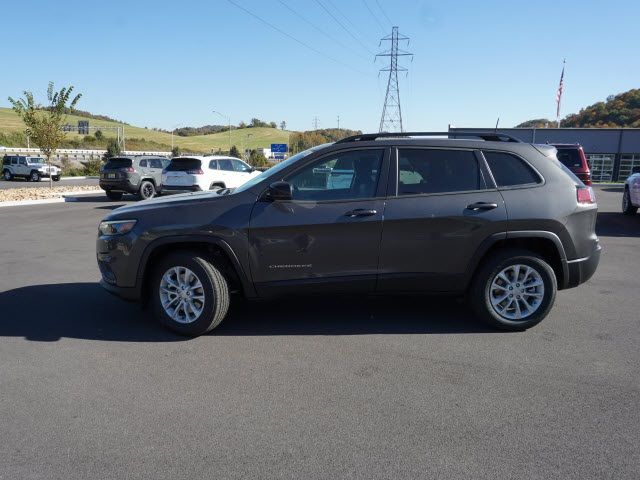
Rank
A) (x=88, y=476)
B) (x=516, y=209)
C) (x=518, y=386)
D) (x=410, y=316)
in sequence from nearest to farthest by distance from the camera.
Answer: (x=88, y=476) < (x=518, y=386) < (x=516, y=209) < (x=410, y=316)

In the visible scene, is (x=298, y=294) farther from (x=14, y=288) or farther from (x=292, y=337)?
(x=14, y=288)

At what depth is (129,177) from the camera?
20.5 m

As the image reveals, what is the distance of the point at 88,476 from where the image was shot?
9.70ft

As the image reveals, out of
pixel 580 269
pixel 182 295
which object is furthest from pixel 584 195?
pixel 182 295

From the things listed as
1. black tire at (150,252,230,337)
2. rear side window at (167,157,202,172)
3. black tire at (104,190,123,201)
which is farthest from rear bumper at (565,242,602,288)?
black tire at (104,190,123,201)

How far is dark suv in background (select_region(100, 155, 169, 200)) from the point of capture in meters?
20.6

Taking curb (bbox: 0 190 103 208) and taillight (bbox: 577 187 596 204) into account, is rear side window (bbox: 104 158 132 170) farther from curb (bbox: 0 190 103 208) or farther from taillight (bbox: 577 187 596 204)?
taillight (bbox: 577 187 596 204)

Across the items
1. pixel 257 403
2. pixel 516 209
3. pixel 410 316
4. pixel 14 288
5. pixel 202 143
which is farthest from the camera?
pixel 202 143

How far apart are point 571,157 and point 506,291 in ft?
36.7

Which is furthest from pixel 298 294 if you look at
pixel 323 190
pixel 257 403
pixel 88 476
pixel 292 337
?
pixel 88 476

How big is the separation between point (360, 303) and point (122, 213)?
2762mm

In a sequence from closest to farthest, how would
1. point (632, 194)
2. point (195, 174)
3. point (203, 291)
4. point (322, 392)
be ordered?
point (322, 392) → point (203, 291) → point (632, 194) → point (195, 174)

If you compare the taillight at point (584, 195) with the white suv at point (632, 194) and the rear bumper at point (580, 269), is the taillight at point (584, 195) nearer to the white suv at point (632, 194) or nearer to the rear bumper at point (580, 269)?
the rear bumper at point (580, 269)

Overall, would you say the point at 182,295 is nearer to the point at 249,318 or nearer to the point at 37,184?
the point at 249,318
